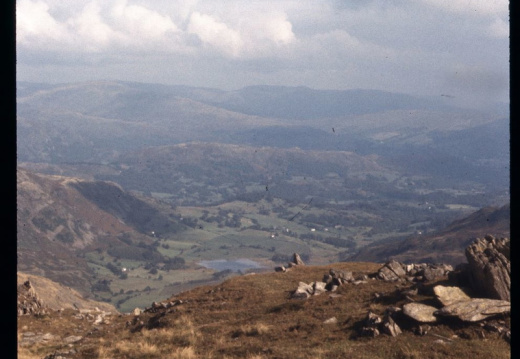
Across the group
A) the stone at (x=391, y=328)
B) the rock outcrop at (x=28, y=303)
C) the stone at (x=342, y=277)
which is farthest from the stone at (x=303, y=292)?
the rock outcrop at (x=28, y=303)

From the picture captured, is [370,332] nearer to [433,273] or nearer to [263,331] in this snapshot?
[263,331]

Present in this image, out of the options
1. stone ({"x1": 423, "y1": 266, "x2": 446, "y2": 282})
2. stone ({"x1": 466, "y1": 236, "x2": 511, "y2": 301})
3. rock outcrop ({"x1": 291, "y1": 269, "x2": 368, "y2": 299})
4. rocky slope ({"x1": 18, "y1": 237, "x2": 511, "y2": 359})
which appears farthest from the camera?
rock outcrop ({"x1": 291, "y1": 269, "x2": 368, "y2": 299})

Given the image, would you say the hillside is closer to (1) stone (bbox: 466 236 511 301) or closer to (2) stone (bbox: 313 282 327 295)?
(2) stone (bbox: 313 282 327 295)

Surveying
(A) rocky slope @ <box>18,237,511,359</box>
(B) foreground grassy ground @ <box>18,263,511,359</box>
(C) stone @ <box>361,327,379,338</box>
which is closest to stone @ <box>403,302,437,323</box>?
(A) rocky slope @ <box>18,237,511,359</box>

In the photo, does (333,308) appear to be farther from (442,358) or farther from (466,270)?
(442,358)
